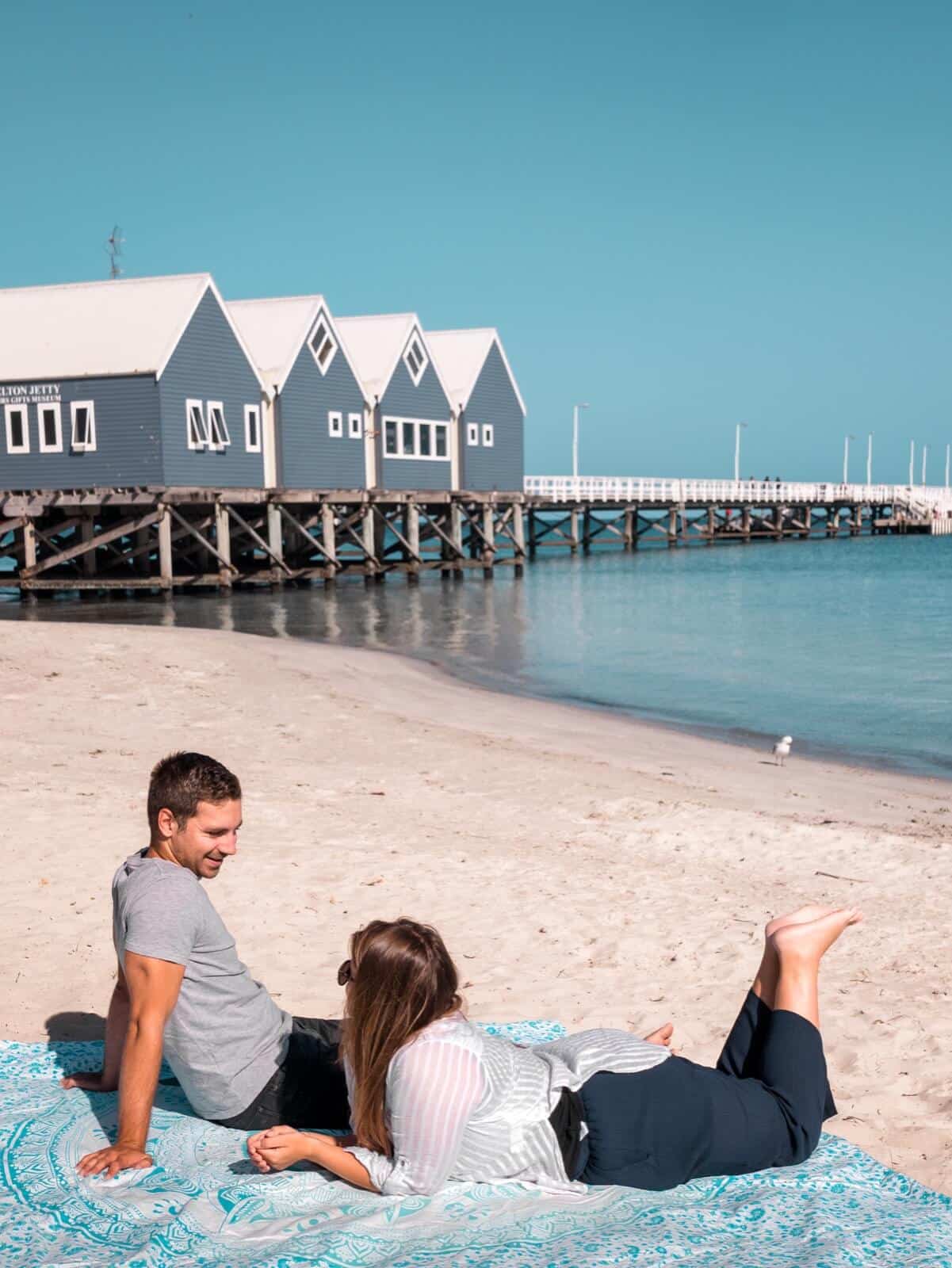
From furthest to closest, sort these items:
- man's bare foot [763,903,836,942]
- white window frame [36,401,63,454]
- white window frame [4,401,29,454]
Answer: white window frame [4,401,29,454]
white window frame [36,401,63,454]
man's bare foot [763,903,836,942]

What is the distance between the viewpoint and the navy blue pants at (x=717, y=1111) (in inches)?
130

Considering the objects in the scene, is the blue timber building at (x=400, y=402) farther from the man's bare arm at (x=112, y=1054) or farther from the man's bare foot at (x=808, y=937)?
the man's bare foot at (x=808, y=937)

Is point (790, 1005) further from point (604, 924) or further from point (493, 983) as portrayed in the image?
point (604, 924)

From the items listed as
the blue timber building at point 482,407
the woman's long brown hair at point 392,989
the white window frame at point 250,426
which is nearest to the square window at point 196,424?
the white window frame at point 250,426

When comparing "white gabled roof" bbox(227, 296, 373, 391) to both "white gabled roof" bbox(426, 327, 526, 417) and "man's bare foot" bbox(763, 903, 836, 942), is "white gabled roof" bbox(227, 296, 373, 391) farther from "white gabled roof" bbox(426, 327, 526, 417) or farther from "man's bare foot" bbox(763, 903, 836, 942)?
"man's bare foot" bbox(763, 903, 836, 942)

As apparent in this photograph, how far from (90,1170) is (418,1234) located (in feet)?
3.04

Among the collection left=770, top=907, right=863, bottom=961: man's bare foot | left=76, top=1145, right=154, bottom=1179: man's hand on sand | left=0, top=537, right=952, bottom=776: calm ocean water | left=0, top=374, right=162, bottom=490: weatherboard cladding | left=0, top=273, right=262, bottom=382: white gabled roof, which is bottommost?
left=0, top=537, right=952, bottom=776: calm ocean water

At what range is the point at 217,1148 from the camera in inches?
143

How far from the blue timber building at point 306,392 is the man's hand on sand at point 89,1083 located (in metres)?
31.5

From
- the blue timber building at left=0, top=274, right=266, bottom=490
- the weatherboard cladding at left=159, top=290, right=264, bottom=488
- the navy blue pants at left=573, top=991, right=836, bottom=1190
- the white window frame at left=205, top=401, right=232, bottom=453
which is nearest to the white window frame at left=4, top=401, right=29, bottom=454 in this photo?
the blue timber building at left=0, top=274, right=266, bottom=490

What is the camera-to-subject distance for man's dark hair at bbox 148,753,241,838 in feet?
11.5

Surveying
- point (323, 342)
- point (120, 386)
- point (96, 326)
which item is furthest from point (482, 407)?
point (120, 386)

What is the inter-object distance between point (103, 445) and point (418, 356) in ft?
44.7

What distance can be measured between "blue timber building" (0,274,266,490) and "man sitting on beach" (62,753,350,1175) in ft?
92.8
